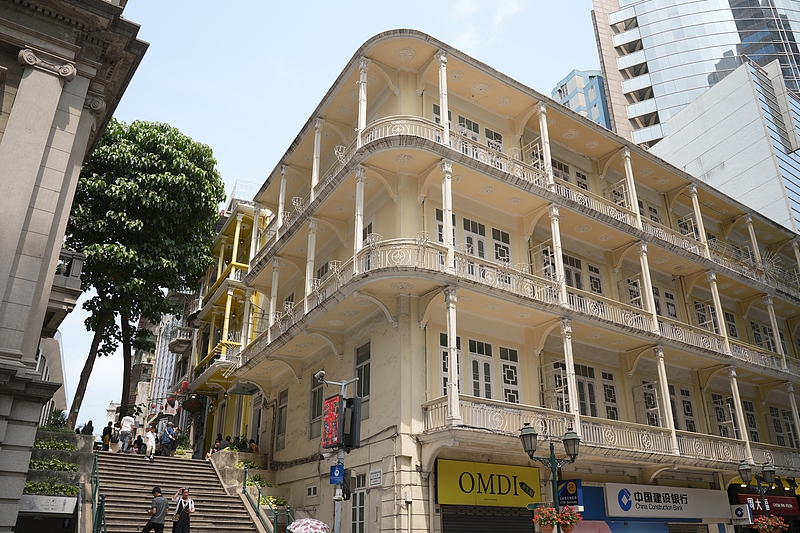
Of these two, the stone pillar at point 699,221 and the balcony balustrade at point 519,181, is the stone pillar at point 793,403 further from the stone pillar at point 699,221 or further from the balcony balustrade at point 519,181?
the stone pillar at point 699,221

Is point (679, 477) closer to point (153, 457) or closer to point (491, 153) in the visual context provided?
point (491, 153)

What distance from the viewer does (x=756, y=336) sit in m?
28.5

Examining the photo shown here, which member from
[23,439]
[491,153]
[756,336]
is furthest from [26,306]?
[756,336]

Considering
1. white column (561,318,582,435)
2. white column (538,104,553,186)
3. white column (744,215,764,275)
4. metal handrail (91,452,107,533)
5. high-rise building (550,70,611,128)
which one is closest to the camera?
metal handrail (91,452,107,533)

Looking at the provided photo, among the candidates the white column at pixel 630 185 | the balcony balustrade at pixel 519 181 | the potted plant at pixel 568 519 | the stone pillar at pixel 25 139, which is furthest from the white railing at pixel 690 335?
the stone pillar at pixel 25 139

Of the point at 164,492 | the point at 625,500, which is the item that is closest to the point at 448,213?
the point at 625,500

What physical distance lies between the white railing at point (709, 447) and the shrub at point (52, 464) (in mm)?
17583

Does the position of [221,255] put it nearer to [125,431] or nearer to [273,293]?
[125,431]

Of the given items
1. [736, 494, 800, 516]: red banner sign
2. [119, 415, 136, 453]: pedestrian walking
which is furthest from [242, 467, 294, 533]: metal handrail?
[736, 494, 800, 516]: red banner sign

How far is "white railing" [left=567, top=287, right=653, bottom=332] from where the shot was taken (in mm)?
18766

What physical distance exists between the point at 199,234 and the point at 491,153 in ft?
46.4

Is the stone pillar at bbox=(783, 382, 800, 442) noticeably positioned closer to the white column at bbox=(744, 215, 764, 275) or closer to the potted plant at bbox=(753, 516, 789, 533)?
the white column at bbox=(744, 215, 764, 275)

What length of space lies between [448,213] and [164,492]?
12.3 metres

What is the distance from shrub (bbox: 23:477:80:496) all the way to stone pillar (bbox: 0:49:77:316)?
5.41 meters
